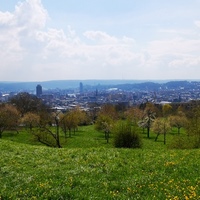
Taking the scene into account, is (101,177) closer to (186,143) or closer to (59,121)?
(186,143)

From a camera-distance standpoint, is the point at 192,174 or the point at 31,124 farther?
the point at 31,124

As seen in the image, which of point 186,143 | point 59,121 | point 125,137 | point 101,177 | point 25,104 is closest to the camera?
point 101,177

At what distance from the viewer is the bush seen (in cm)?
3900

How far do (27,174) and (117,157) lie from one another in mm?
6860

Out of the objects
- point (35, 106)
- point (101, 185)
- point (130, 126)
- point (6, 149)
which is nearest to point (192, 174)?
point (101, 185)

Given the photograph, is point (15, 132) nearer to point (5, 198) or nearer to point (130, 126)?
point (130, 126)

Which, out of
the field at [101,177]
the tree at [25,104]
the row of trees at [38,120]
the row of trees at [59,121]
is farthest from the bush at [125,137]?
the tree at [25,104]

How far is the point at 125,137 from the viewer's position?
39281 mm

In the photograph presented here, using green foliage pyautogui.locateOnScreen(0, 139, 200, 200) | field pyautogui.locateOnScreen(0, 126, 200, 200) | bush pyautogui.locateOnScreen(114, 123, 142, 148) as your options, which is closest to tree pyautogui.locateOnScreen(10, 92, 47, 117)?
bush pyautogui.locateOnScreen(114, 123, 142, 148)

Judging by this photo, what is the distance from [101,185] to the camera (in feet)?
47.0

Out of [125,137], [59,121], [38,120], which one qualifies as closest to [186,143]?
[125,137]

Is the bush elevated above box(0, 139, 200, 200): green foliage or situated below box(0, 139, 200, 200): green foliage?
below

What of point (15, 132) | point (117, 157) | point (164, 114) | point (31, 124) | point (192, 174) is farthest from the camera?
point (164, 114)

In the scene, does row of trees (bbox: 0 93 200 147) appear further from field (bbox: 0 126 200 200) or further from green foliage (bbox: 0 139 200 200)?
green foliage (bbox: 0 139 200 200)
